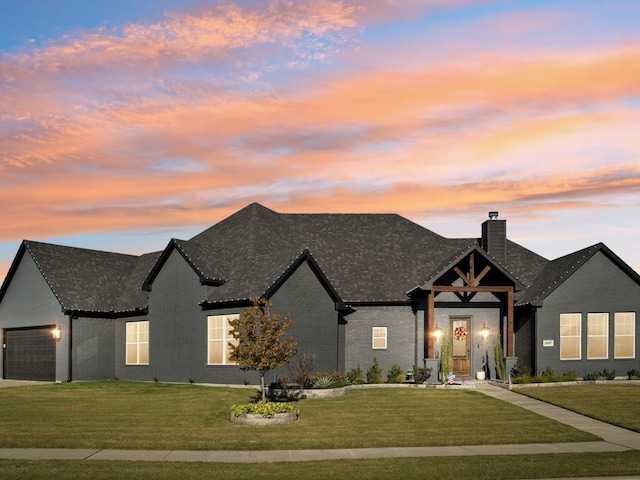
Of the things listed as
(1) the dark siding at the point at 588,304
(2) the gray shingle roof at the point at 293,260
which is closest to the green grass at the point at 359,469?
(2) the gray shingle roof at the point at 293,260

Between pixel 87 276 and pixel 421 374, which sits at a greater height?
pixel 87 276

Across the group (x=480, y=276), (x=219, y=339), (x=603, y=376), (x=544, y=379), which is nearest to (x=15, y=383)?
(x=219, y=339)

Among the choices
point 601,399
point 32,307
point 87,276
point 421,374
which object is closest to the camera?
point 601,399

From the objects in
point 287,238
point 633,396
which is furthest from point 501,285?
point 287,238

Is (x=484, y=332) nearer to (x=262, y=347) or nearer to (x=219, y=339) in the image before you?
(x=219, y=339)

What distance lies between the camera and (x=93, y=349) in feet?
132

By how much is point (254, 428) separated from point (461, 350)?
17387 millimetres

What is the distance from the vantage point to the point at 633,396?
29109 millimetres

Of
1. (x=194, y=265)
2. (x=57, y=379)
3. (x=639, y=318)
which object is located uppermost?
(x=194, y=265)

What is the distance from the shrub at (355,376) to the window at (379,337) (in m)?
1.92

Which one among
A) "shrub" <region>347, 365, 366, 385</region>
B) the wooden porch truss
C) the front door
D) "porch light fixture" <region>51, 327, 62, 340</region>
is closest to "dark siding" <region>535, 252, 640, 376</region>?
the wooden porch truss

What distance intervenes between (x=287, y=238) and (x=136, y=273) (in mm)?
10155

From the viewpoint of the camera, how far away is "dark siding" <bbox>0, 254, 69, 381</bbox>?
39.8 meters

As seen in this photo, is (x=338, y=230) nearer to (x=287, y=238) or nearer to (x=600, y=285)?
(x=287, y=238)
